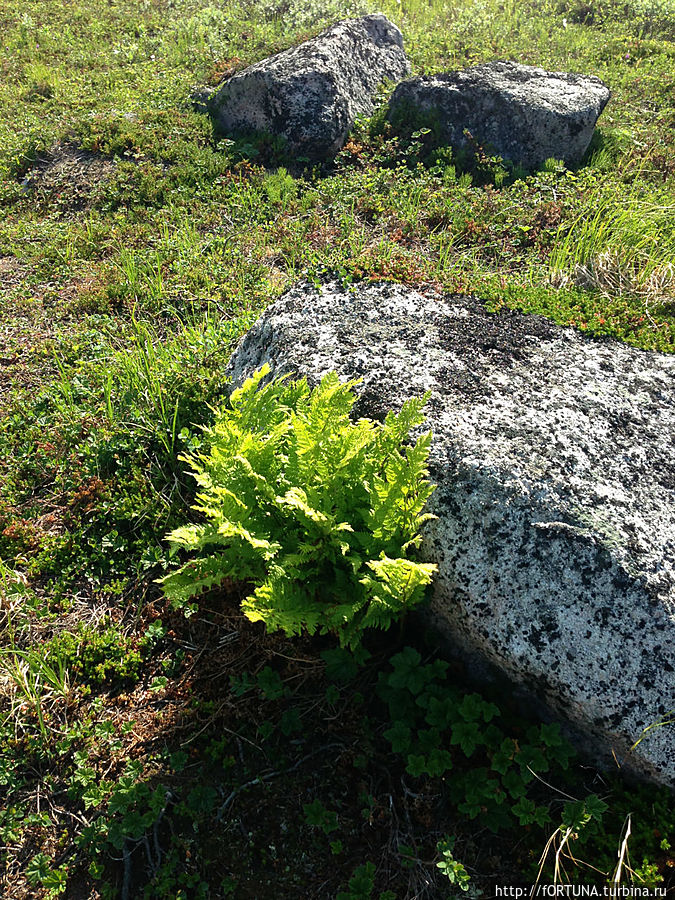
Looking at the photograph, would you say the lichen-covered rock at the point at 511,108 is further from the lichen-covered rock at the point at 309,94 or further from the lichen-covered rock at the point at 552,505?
the lichen-covered rock at the point at 552,505

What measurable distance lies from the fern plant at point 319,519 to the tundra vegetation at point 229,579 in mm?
199

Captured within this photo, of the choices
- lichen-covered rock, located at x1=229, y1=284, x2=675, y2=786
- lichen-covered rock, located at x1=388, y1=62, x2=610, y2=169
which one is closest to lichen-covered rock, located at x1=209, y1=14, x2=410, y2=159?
lichen-covered rock, located at x1=388, y1=62, x2=610, y2=169

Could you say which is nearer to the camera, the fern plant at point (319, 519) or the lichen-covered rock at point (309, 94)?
the fern plant at point (319, 519)

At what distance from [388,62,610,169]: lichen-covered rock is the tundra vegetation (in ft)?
1.35

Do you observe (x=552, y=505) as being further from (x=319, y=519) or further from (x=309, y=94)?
(x=309, y=94)

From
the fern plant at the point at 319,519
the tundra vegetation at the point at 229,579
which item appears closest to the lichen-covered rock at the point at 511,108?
the tundra vegetation at the point at 229,579

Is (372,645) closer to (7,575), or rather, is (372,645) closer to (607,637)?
(607,637)

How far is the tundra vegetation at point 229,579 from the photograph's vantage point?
3154mm

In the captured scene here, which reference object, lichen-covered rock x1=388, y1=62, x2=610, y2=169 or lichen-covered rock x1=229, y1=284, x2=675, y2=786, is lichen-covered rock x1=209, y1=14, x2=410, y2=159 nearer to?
lichen-covered rock x1=388, y1=62, x2=610, y2=169

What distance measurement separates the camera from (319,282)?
5.48 metres

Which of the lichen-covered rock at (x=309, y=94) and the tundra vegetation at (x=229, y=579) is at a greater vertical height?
the lichen-covered rock at (x=309, y=94)

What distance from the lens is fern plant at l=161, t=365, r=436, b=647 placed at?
323 centimetres

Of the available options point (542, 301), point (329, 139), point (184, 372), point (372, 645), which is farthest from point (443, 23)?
point (372, 645)

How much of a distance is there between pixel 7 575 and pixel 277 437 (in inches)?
90.6
